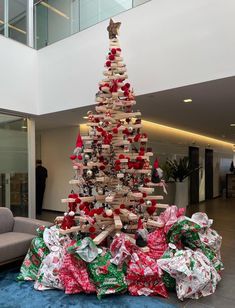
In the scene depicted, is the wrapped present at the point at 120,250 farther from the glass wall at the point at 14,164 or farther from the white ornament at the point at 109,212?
the glass wall at the point at 14,164

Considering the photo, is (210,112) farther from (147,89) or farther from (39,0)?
(39,0)

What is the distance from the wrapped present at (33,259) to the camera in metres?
2.85

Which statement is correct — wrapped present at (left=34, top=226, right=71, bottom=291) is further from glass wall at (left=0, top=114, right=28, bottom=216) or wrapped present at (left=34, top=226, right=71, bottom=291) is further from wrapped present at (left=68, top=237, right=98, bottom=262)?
glass wall at (left=0, top=114, right=28, bottom=216)

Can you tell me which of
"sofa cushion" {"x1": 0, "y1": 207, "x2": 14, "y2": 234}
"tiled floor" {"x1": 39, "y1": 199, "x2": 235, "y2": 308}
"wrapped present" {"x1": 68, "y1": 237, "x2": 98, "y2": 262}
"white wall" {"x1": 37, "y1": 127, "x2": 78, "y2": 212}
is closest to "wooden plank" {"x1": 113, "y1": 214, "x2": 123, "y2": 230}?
"wrapped present" {"x1": 68, "y1": 237, "x2": 98, "y2": 262}

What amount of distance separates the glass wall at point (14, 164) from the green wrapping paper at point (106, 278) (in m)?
3.40

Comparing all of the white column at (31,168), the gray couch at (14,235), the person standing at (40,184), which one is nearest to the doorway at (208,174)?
the person standing at (40,184)

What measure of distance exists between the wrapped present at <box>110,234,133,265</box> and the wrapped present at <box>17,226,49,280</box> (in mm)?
797

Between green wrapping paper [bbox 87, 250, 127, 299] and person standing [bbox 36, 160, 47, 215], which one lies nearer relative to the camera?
green wrapping paper [bbox 87, 250, 127, 299]

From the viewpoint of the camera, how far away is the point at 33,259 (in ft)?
9.64

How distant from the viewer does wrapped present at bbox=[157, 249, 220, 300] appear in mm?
2492

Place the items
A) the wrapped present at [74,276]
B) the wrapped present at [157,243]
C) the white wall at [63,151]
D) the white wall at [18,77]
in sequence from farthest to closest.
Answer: the white wall at [63,151] < the white wall at [18,77] < the wrapped present at [157,243] < the wrapped present at [74,276]

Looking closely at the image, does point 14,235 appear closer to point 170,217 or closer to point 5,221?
point 5,221

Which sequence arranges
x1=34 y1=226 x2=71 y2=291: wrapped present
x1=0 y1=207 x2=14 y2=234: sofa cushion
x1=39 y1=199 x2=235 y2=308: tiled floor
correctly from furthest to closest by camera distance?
x1=0 y1=207 x2=14 y2=234: sofa cushion → x1=34 y1=226 x2=71 y2=291: wrapped present → x1=39 y1=199 x2=235 y2=308: tiled floor

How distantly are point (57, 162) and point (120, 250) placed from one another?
4937 mm
